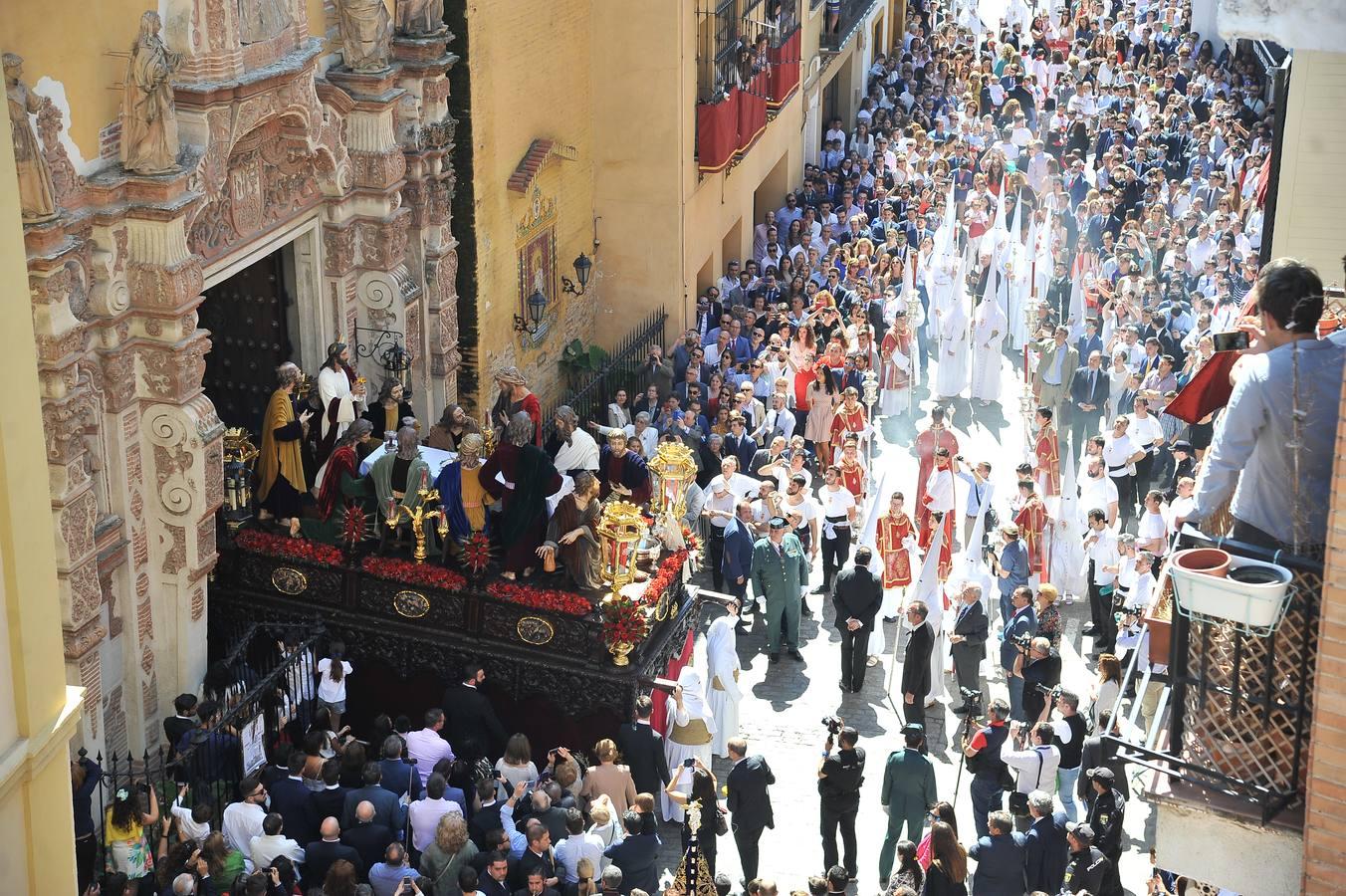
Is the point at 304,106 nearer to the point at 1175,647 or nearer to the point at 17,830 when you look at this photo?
the point at 17,830

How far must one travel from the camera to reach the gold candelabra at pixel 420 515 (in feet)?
48.3

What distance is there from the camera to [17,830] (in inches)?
347

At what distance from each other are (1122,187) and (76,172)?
61.5ft

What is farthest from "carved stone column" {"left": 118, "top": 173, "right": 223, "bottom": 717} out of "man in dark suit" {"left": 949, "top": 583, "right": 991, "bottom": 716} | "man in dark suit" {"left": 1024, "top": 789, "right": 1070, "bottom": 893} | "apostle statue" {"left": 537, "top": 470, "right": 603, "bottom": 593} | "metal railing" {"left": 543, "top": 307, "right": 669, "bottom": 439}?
"man in dark suit" {"left": 1024, "top": 789, "right": 1070, "bottom": 893}

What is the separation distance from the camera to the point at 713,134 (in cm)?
2345

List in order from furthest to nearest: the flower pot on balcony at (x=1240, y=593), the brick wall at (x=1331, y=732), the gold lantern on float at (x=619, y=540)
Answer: the gold lantern on float at (x=619, y=540), the flower pot on balcony at (x=1240, y=593), the brick wall at (x=1331, y=732)

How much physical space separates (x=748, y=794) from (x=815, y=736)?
9.02ft

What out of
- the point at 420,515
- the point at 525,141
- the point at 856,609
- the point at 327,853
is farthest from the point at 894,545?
the point at 525,141

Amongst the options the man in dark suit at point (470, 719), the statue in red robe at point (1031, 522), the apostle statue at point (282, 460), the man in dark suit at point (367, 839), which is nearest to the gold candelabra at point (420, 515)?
the apostle statue at point (282, 460)

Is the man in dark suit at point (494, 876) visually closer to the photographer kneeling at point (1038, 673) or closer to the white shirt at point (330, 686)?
the white shirt at point (330, 686)

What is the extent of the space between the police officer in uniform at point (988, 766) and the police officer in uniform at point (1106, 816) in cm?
100

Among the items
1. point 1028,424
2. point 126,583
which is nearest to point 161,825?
point 126,583

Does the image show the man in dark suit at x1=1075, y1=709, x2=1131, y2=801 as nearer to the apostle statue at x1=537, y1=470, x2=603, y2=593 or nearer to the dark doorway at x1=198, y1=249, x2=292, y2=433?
the apostle statue at x1=537, y1=470, x2=603, y2=593

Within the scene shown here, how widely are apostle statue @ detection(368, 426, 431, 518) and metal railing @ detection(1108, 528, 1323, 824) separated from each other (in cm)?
819
